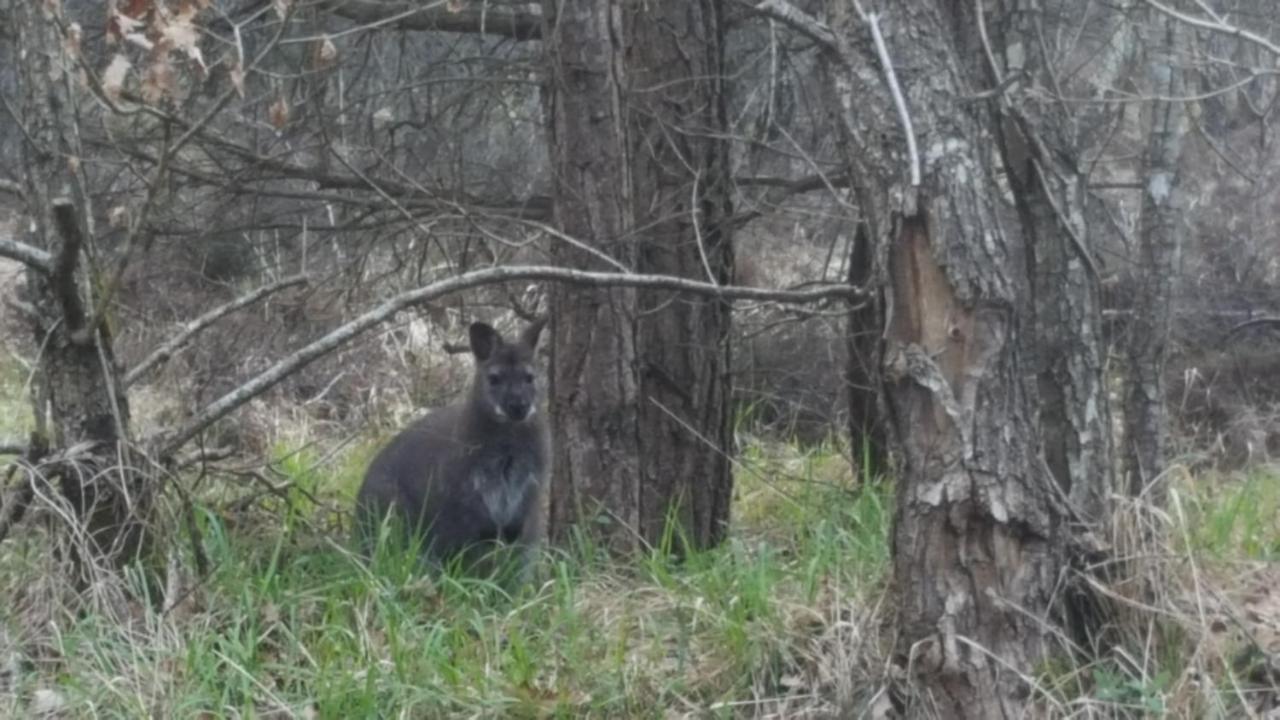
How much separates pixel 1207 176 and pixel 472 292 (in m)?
7.41

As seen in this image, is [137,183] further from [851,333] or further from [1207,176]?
[1207,176]

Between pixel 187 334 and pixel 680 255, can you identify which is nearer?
pixel 187 334

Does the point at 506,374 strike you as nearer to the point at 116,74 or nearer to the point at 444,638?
the point at 444,638

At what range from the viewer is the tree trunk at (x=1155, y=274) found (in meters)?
7.30

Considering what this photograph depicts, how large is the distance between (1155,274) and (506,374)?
11.4 feet

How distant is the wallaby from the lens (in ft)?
28.7

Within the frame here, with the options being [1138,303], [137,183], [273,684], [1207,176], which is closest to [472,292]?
[137,183]

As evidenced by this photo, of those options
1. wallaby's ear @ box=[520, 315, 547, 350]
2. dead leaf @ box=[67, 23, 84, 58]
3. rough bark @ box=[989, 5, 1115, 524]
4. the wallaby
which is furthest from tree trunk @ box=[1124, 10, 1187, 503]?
dead leaf @ box=[67, 23, 84, 58]

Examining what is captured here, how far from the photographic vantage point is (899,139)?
507 cm

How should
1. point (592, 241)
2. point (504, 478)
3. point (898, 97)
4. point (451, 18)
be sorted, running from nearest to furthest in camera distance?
point (898, 97), point (592, 241), point (451, 18), point (504, 478)

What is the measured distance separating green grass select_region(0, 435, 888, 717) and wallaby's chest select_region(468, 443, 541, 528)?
2.28 meters

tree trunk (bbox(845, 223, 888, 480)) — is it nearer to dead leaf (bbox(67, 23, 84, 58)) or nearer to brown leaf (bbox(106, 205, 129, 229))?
brown leaf (bbox(106, 205, 129, 229))

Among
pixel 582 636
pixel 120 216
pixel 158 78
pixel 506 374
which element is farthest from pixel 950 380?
pixel 506 374

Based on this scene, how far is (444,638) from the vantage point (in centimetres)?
586
